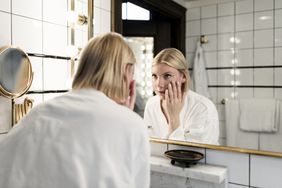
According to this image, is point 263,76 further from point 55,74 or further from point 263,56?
point 55,74

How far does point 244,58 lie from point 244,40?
8cm

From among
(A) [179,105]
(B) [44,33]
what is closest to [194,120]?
(A) [179,105]

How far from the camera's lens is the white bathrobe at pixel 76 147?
700 mm

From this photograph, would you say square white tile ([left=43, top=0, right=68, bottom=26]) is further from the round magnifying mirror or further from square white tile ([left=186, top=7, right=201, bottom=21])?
square white tile ([left=186, top=7, right=201, bottom=21])

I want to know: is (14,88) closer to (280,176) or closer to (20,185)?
(20,185)

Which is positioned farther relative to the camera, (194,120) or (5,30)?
(194,120)

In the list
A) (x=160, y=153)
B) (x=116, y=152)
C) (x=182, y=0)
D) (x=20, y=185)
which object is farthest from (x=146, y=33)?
(x=20, y=185)

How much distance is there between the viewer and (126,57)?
0.91 meters

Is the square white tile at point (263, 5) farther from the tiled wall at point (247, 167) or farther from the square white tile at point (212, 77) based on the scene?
the tiled wall at point (247, 167)

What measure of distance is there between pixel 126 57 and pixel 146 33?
0.49 m

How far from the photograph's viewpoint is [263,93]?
1101 mm

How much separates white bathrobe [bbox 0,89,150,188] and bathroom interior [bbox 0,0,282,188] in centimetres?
44

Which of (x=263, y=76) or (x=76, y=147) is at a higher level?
(x=263, y=76)

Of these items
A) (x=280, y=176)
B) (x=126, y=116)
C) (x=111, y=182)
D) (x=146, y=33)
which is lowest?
(x=280, y=176)
